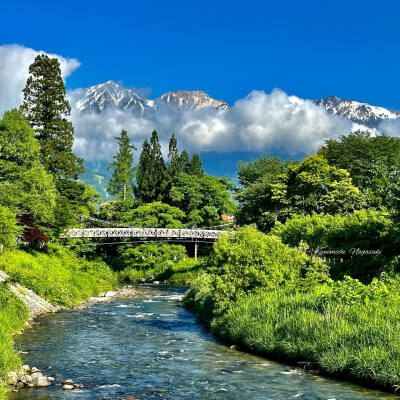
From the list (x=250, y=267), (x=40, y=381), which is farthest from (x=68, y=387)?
(x=250, y=267)

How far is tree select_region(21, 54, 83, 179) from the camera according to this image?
65.2 metres

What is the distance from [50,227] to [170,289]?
50.3 feet

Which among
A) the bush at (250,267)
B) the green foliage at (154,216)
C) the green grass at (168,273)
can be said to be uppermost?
the green foliage at (154,216)

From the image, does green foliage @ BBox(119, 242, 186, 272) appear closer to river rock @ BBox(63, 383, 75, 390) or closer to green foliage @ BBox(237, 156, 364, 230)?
green foliage @ BBox(237, 156, 364, 230)

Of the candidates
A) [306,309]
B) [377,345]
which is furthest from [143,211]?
[377,345]

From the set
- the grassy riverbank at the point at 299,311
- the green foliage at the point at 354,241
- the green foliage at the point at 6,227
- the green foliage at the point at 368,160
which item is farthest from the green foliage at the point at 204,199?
the grassy riverbank at the point at 299,311

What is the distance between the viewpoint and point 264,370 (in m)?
19.4

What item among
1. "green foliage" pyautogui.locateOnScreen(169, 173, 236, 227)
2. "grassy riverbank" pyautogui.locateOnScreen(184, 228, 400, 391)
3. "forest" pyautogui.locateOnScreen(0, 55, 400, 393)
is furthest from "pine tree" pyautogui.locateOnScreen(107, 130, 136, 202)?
"grassy riverbank" pyautogui.locateOnScreen(184, 228, 400, 391)

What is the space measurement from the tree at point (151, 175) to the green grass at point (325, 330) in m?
65.7

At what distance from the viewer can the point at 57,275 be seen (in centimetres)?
4266

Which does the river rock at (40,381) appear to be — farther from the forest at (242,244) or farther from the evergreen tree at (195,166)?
the evergreen tree at (195,166)

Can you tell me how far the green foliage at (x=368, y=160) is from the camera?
61688 millimetres

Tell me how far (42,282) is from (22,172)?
12.7 metres

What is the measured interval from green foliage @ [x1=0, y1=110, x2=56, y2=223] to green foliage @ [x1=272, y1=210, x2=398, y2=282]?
72.9ft
